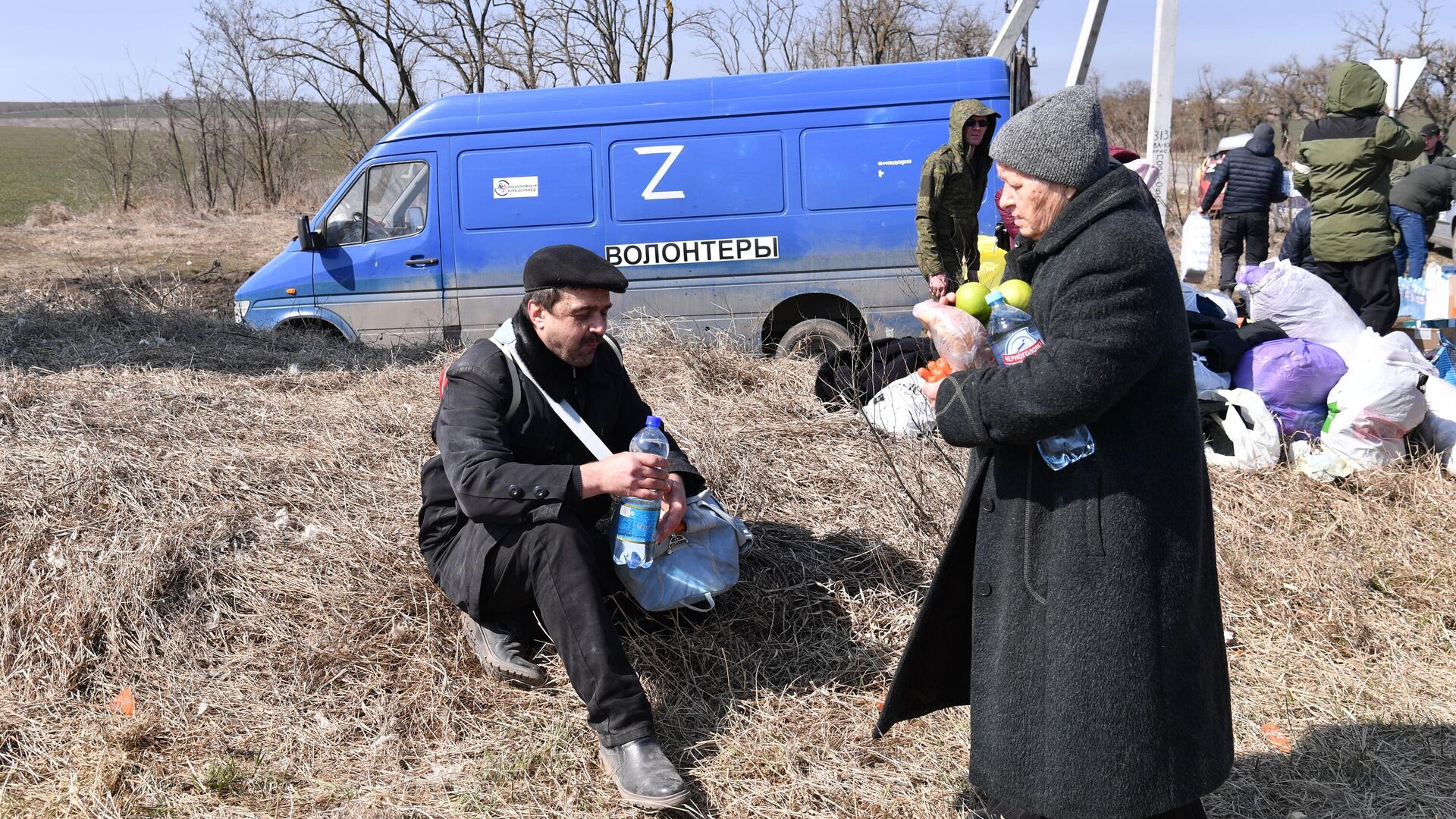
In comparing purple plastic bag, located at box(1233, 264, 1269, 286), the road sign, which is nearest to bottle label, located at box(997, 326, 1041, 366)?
purple plastic bag, located at box(1233, 264, 1269, 286)

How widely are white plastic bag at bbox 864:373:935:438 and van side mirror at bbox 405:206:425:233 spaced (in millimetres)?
3969

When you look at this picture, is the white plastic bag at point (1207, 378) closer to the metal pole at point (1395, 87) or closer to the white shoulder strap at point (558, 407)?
the white shoulder strap at point (558, 407)

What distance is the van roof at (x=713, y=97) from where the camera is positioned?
7129 mm

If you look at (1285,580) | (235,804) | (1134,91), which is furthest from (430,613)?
(1134,91)

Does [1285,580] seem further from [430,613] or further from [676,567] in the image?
[430,613]

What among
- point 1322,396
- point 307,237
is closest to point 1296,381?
point 1322,396

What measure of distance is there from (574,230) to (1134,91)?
29.9 m

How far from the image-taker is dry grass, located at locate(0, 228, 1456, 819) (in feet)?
9.54

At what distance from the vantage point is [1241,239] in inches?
378

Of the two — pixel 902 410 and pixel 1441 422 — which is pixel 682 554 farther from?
A: pixel 1441 422

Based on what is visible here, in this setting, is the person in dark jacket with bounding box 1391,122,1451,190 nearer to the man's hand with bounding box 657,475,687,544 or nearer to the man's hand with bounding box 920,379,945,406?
the man's hand with bounding box 657,475,687,544

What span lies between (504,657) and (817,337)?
4.47 m

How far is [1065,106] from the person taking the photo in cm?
196

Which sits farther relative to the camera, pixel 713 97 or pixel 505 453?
pixel 713 97
